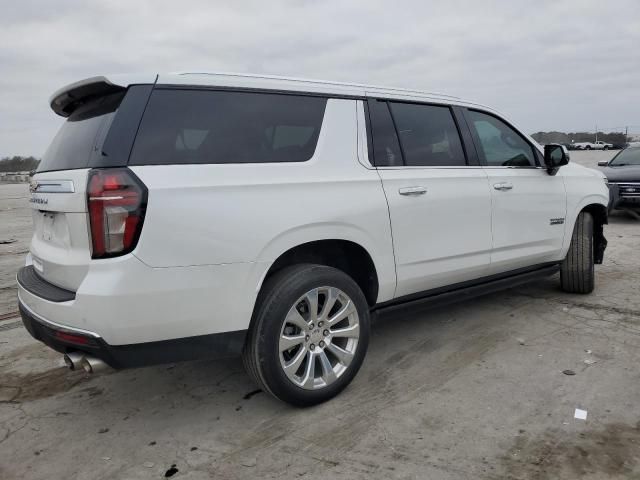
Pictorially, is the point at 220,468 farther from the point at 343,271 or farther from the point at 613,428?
the point at 613,428

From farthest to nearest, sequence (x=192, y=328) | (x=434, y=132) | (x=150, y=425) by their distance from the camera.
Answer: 1. (x=434, y=132)
2. (x=150, y=425)
3. (x=192, y=328)

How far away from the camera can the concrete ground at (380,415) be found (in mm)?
2430

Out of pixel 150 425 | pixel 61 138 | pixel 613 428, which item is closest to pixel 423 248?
pixel 613 428

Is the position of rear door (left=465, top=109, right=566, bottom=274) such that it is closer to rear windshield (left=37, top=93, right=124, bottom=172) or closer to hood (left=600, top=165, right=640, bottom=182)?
rear windshield (left=37, top=93, right=124, bottom=172)

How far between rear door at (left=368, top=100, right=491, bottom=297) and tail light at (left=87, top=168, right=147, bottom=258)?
5.02 ft

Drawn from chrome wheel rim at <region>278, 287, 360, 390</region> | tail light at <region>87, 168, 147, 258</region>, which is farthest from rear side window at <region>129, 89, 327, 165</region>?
chrome wheel rim at <region>278, 287, 360, 390</region>

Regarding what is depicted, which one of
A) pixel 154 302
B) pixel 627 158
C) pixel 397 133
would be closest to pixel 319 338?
pixel 154 302

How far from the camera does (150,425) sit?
9.38 feet

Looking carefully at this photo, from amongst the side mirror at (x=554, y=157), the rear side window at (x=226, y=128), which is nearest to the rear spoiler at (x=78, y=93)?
the rear side window at (x=226, y=128)

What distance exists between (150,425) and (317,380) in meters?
0.96

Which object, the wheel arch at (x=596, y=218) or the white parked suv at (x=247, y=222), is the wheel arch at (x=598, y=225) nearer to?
the wheel arch at (x=596, y=218)

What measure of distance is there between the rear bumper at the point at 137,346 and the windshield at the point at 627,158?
10.8 m

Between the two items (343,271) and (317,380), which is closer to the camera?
(317,380)

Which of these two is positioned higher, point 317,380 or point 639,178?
point 639,178
